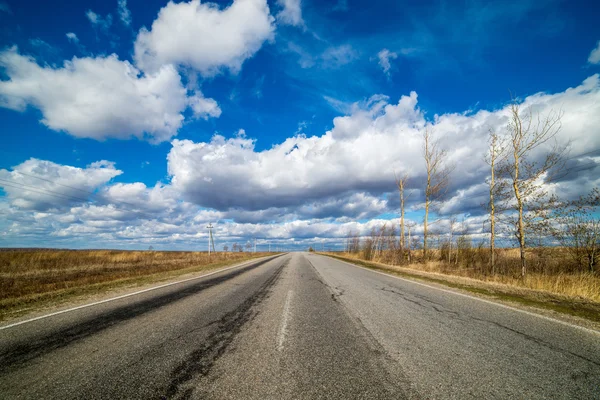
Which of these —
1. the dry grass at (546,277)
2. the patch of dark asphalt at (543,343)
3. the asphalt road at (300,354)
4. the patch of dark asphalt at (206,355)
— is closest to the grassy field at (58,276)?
the asphalt road at (300,354)

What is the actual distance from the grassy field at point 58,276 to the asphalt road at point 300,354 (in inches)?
137

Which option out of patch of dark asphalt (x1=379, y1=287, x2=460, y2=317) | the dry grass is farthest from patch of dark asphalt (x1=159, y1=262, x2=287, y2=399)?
the dry grass

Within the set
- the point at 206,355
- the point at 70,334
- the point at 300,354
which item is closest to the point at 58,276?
the point at 70,334

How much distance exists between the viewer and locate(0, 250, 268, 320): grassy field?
350 inches

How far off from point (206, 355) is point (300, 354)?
135 cm

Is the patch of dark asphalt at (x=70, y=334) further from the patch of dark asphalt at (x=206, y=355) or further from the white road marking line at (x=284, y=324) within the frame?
the white road marking line at (x=284, y=324)

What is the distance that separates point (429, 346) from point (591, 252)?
15.4 meters

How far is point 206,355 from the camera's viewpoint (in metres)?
3.84

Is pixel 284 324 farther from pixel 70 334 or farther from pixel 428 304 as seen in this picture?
pixel 428 304

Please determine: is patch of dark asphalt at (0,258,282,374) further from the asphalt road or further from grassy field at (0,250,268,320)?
grassy field at (0,250,268,320)

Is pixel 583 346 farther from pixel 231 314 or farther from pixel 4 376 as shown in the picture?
pixel 4 376

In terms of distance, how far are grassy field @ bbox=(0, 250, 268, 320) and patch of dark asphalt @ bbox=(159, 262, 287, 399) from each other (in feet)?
18.8

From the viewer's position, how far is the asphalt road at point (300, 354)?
2898 mm

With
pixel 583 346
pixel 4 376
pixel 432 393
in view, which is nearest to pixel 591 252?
pixel 583 346
